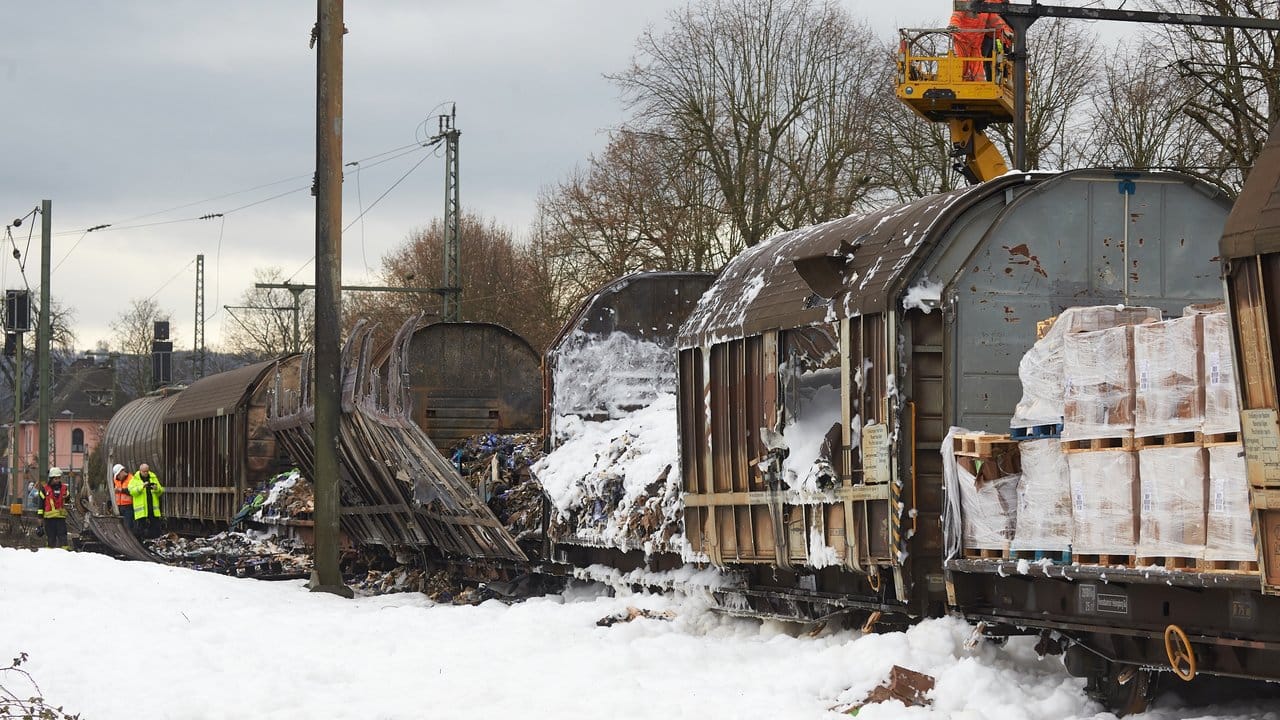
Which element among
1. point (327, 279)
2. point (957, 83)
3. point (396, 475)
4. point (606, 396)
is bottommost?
point (396, 475)

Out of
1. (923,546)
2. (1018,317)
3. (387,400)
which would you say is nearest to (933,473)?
(923,546)

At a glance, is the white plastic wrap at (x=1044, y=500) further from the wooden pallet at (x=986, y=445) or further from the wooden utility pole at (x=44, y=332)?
the wooden utility pole at (x=44, y=332)

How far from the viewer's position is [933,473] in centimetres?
968

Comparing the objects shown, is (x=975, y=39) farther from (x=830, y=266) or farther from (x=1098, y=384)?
(x=1098, y=384)

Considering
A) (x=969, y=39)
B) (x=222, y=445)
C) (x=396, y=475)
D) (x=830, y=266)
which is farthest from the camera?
(x=969, y=39)

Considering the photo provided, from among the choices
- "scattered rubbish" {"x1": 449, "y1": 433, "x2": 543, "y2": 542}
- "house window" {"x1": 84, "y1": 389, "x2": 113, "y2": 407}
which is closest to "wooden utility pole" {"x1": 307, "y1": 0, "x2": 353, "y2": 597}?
"scattered rubbish" {"x1": 449, "y1": 433, "x2": 543, "y2": 542}

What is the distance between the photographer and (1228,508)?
674 centimetres

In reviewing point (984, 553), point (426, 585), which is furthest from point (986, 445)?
point (426, 585)

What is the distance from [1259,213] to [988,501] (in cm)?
278

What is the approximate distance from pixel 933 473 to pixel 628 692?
2353 mm

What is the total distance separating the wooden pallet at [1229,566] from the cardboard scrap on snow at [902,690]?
1988 millimetres

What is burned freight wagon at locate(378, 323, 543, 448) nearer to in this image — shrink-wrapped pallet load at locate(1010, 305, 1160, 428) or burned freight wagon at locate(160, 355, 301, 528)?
burned freight wagon at locate(160, 355, 301, 528)

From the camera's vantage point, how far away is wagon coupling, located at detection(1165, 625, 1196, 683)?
7.23 m

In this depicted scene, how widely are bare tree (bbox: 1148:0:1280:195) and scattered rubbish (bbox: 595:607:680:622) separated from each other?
1707 centimetres
